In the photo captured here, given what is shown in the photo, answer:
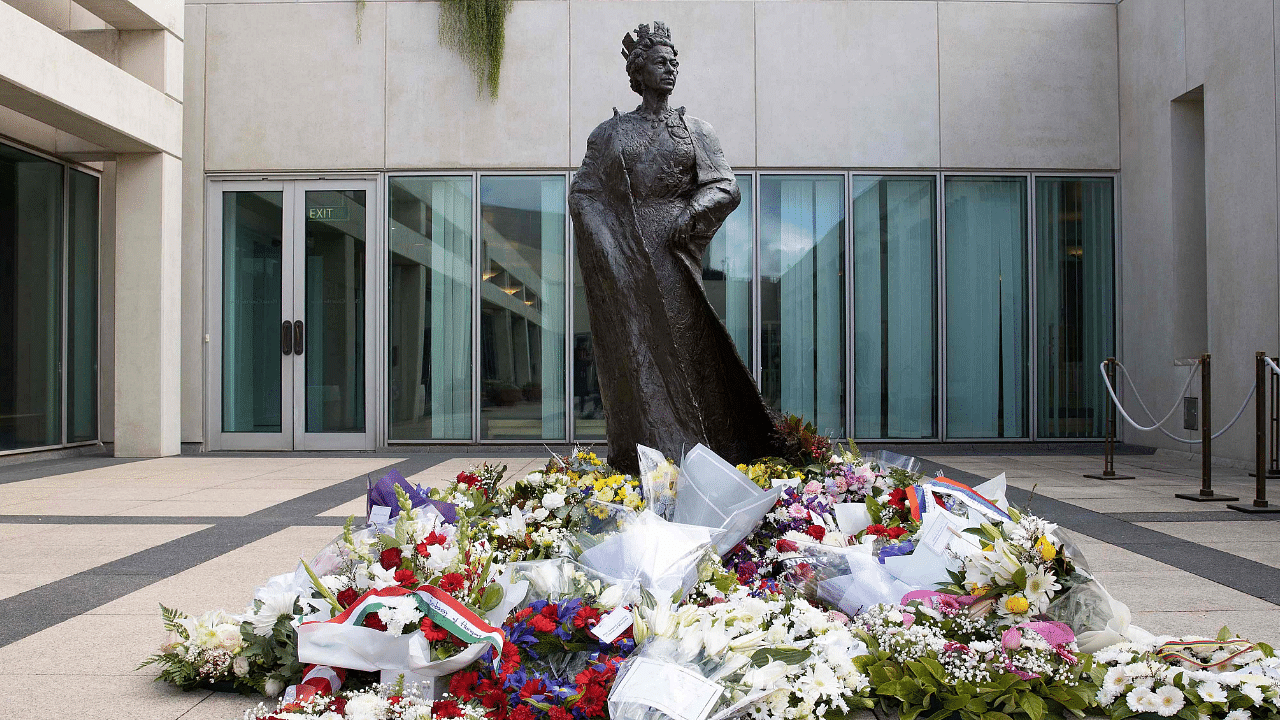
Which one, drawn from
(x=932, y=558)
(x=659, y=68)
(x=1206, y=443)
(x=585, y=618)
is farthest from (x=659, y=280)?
(x=1206, y=443)

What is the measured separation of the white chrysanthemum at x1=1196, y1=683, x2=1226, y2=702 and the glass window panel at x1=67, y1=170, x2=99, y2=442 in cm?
1172

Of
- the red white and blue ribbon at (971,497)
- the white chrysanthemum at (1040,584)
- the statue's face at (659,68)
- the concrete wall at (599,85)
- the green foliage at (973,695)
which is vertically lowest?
the green foliage at (973,695)

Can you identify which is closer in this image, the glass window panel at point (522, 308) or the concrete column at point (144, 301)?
the concrete column at point (144, 301)

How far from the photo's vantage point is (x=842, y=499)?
437 cm

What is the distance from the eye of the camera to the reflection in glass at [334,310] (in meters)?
11.7

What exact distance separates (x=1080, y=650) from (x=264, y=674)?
2.30m

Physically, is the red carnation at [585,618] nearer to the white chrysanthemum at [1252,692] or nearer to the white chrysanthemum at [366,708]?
the white chrysanthemum at [366,708]

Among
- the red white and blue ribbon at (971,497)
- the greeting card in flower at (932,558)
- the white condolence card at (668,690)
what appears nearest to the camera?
the white condolence card at (668,690)

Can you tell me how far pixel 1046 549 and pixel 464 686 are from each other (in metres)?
1.64

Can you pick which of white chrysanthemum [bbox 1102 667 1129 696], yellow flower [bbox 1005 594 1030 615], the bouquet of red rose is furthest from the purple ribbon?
white chrysanthemum [bbox 1102 667 1129 696]

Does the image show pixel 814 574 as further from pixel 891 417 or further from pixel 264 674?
pixel 891 417

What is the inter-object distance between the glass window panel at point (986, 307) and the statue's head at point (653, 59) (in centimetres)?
796

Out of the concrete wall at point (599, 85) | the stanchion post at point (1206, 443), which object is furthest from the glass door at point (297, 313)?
the stanchion post at point (1206, 443)

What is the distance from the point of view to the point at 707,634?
7.77ft
